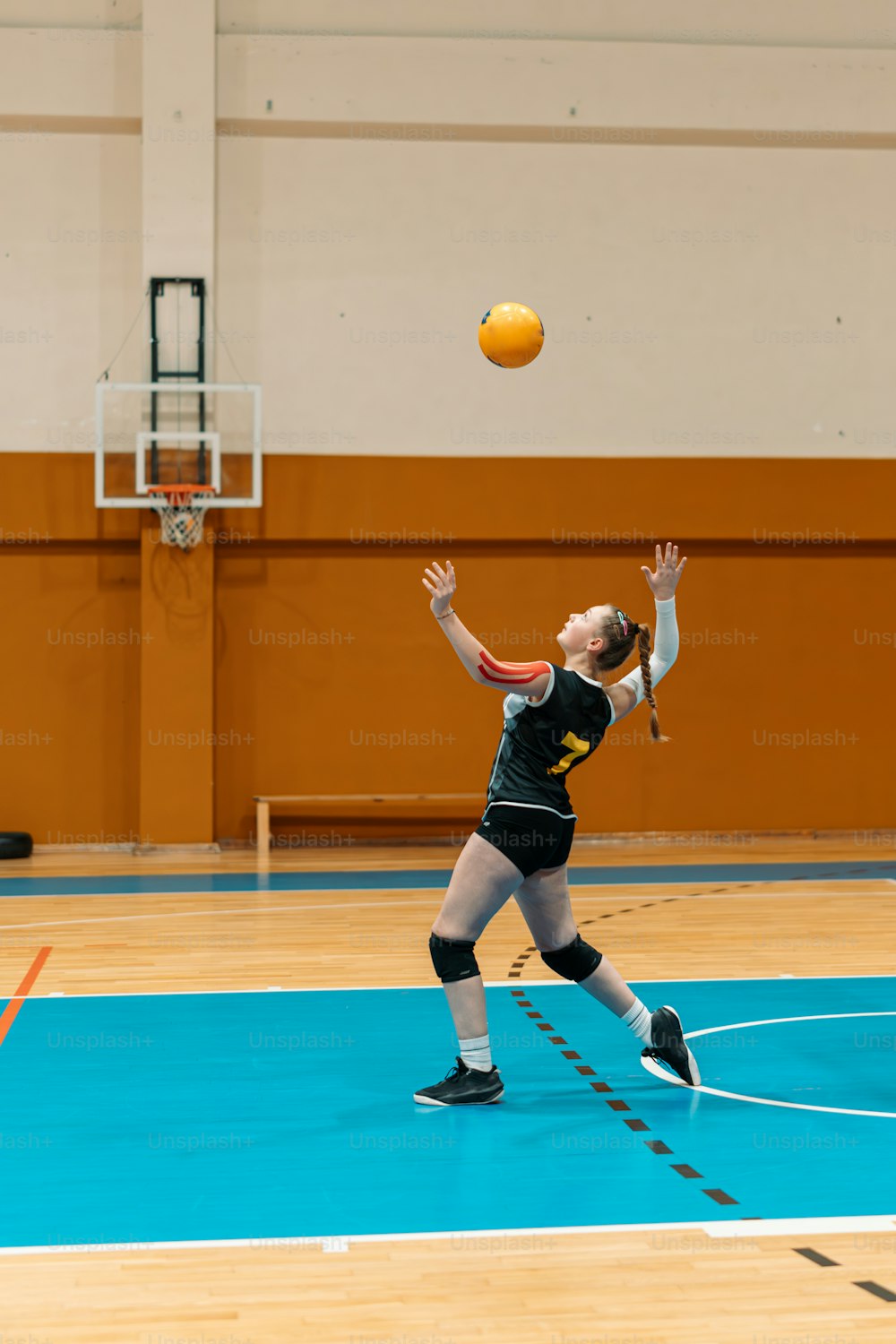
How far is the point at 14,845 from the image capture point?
1284cm

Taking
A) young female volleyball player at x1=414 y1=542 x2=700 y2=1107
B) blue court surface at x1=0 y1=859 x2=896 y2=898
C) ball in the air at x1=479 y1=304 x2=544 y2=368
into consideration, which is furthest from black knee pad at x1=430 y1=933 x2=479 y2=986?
blue court surface at x1=0 y1=859 x2=896 y2=898

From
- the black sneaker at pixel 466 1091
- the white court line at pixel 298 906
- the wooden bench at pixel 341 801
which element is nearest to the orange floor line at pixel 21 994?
the white court line at pixel 298 906

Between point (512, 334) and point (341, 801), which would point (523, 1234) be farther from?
point (341, 801)

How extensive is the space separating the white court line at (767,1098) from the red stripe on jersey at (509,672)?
172cm

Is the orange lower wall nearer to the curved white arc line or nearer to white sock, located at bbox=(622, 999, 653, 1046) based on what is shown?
the curved white arc line

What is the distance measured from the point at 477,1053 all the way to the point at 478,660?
1499 mm

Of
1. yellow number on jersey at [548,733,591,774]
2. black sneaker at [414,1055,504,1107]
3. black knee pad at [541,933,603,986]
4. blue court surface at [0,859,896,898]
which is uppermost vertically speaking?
yellow number on jersey at [548,733,591,774]

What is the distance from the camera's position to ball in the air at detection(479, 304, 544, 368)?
23.1ft

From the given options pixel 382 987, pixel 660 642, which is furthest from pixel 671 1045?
pixel 382 987

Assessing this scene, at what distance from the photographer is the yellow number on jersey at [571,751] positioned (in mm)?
5148

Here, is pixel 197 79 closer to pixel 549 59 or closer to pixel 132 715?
pixel 549 59

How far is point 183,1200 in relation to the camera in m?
4.19

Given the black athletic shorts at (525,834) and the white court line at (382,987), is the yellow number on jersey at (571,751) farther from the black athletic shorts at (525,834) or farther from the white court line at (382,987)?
the white court line at (382,987)

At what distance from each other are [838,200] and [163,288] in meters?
6.63
